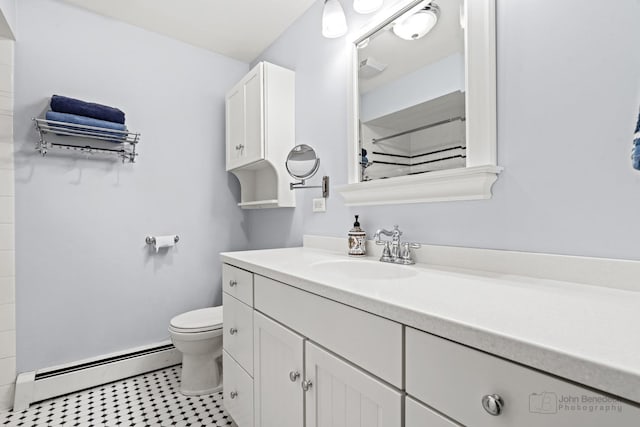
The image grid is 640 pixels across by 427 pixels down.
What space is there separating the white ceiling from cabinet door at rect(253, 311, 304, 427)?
1.88m

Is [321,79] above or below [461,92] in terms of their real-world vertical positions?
above

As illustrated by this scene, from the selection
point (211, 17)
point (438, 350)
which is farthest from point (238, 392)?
point (211, 17)

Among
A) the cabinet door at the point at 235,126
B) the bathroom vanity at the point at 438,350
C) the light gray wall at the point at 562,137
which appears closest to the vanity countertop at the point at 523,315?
the bathroom vanity at the point at 438,350

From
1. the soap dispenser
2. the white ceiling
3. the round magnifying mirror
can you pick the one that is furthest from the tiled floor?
the white ceiling

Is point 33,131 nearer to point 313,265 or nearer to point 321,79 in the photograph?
point 321,79

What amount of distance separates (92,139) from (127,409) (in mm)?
1642

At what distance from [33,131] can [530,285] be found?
2586mm

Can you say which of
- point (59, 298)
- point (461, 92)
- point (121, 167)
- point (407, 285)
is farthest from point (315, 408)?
point (121, 167)

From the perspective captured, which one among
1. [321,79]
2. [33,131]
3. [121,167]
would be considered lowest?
[121,167]

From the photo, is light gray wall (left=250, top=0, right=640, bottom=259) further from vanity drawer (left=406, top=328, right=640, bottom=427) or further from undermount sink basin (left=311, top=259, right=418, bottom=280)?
vanity drawer (left=406, top=328, right=640, bottom=427)

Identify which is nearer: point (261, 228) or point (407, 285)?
point (407, 285)

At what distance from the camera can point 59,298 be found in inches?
73.8

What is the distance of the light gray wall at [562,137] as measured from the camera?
79cm

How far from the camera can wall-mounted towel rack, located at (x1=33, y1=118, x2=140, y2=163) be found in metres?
1.77
